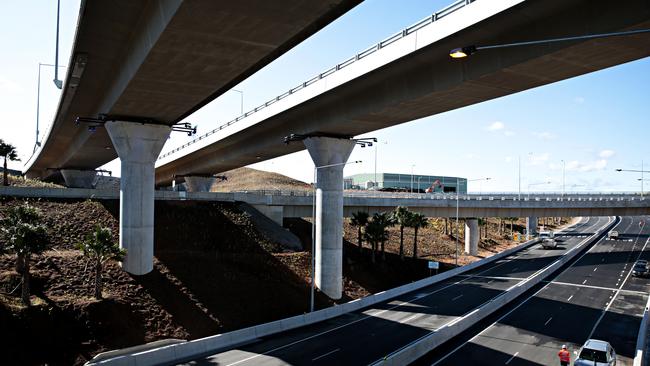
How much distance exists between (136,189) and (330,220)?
15166 millimetres

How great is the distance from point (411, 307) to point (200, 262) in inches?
675

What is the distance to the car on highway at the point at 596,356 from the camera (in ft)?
67.3

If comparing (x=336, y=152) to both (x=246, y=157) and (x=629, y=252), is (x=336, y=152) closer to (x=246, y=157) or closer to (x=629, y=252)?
(x=246, y=157)

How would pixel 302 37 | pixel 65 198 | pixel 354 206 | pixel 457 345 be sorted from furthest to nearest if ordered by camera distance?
pixel 354 206
pixel 65 198
pixel 457 345
pixel 302 37

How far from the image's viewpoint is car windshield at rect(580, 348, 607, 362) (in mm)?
20680

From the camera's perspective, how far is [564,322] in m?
31.8

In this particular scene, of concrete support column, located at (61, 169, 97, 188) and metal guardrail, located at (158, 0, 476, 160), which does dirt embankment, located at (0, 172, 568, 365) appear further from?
concrete support column, located at (61, 169, 97, 188)

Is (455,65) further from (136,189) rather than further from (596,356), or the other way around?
(136,189)

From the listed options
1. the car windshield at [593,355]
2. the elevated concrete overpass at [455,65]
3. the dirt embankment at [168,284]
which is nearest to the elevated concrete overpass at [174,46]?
the elevated concrete overpass at [455,65]

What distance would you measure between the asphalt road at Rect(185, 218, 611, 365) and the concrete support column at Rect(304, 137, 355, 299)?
410 cm

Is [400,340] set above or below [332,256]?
below

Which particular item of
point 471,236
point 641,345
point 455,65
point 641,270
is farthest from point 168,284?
point 471,236

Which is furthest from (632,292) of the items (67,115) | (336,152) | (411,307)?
(67,115)

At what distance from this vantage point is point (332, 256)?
3812 centimetres
